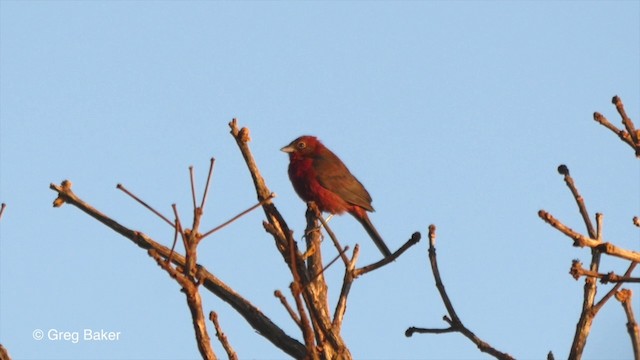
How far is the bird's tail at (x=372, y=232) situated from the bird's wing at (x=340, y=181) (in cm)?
10

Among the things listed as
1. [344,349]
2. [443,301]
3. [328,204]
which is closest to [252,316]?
[344,349]

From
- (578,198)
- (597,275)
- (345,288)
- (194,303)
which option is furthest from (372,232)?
(597,275)

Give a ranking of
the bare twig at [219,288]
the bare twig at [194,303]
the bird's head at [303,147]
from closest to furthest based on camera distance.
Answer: the bare twig at [194,303] < the bare twig at [219,288] < the bird's head at [303,147]

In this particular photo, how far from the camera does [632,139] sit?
3.58 meters

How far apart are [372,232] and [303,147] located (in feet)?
3.57

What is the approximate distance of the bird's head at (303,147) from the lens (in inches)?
406

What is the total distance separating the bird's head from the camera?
1032cm

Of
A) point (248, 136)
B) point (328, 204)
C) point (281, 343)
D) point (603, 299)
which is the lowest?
point (603, 299)

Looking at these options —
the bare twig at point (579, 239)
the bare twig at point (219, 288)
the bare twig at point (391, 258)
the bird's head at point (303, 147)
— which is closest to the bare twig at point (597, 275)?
the bare twig at point (579, 239)

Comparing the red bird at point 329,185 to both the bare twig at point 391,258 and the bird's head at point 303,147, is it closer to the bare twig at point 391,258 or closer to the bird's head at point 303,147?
the bird's head at point 303,147

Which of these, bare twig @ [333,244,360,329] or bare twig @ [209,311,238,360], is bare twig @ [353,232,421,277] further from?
bare twig @ [209,311,238,360]

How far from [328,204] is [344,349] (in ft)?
17.9

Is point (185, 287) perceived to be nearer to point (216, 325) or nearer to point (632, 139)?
point (216, 325)

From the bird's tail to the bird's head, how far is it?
74 cm
